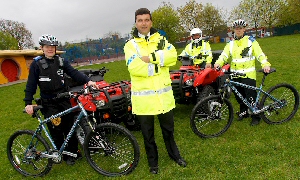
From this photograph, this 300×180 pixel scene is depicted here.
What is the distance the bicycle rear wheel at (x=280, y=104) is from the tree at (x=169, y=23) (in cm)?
4847

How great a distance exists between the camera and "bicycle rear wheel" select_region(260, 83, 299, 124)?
508 cm

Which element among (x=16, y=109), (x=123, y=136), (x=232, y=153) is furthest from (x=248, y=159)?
(x=16, y=109)

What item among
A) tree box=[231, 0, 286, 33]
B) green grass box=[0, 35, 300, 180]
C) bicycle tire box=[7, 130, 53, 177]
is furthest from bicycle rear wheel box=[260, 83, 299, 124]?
tree box=[231, 0, 286, 33]

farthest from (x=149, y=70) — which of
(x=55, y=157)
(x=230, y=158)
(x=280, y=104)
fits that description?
(x=280, y=104)

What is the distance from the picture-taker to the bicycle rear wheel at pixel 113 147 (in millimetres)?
3695

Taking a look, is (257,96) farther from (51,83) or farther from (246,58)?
(51,83)

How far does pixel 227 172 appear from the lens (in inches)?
147

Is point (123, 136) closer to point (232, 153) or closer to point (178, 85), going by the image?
point (232, 153)

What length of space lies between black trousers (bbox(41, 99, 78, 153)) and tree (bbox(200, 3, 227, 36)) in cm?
5640

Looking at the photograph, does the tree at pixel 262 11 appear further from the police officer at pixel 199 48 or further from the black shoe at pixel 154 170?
the black shoe at pixel 154 170

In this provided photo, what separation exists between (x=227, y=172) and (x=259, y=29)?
6369cm

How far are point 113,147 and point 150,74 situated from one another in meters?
1.39

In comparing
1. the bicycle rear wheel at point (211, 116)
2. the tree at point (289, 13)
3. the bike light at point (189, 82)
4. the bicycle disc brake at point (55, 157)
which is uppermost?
the tree at point (289, 13)

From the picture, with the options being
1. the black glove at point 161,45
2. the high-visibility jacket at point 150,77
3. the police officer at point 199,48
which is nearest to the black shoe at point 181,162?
the high-visibility jacket at point 150,77
